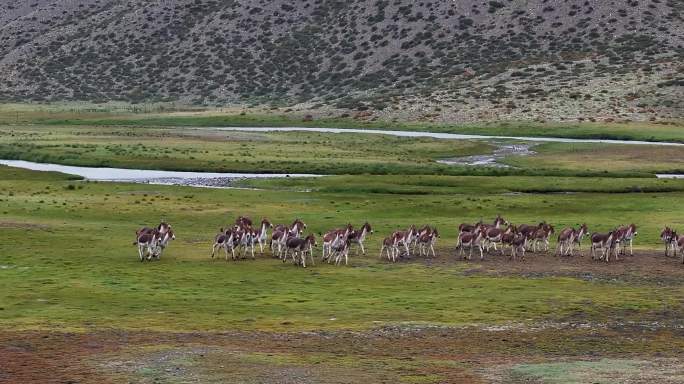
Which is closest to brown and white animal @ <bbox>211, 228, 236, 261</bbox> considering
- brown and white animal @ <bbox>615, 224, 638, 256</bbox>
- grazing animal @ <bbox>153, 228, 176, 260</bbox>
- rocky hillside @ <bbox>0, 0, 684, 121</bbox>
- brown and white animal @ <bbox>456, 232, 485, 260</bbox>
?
grazing animal @ <bbox>153, 228, 176, 260</bbox>

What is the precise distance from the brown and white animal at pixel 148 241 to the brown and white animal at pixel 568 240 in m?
14.5

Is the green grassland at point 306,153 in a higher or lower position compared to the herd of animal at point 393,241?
higher

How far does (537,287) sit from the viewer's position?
1430 inches

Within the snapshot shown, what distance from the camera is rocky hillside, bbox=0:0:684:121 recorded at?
135 metres

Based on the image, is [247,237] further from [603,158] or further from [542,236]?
[603,158]

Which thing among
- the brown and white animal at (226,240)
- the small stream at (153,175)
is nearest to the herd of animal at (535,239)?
the brown and white animal at (226,240)

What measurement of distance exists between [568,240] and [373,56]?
406 ft

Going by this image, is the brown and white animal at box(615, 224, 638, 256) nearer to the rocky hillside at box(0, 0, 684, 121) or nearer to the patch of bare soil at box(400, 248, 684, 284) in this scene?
the patch of bare soil at box(400, 248, 684, 284)

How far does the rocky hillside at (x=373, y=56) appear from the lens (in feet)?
444

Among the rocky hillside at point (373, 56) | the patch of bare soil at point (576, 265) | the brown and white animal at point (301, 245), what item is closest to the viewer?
the patch of bare soil at point (576, 265)

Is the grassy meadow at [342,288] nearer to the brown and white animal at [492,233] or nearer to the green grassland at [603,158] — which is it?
the brown and white animal at [492,233]

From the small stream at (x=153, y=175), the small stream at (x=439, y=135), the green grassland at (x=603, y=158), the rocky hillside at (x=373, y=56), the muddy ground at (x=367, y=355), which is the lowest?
the muddy ground at (x=367, y=355)

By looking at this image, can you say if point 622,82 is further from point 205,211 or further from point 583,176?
point 205,211

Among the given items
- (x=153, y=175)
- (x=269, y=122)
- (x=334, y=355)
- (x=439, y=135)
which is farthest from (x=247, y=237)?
(x=269, y=122)
